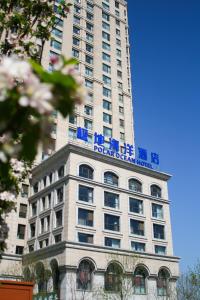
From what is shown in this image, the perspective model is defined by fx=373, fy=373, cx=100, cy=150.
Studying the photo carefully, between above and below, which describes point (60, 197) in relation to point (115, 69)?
below

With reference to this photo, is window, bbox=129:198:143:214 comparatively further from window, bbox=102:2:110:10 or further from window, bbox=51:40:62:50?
window, bbox=102:2:110:10

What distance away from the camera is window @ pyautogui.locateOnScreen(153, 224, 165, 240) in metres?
47.4

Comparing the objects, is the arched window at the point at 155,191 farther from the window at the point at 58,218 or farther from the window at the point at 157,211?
the window at the point at 58,218

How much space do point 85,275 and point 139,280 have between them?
7.65 meters

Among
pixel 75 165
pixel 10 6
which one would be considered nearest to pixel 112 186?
pixel 75 165

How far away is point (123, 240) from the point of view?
4359cm

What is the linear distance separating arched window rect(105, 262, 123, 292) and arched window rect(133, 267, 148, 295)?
2846 mm

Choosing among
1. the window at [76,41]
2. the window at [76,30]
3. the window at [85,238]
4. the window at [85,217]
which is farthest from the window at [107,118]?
the window at [85,238]

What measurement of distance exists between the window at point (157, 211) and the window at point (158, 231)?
4.28 ft

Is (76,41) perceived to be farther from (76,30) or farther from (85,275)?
(85,275)

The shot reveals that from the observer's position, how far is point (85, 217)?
4162cm

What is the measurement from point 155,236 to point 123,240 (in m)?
5.62

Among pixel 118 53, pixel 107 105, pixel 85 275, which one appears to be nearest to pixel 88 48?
pixel 118 53

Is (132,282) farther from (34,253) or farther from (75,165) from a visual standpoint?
(75,165)
